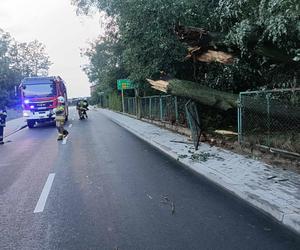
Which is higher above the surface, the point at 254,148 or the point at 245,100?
the point at 245,100

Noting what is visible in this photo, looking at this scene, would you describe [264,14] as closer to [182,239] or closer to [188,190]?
[188,190]

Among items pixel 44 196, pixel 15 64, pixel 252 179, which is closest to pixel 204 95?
pixel 252 179

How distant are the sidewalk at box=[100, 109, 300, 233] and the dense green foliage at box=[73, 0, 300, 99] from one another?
2.51 meters

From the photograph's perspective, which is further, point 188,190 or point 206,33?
point 206,33

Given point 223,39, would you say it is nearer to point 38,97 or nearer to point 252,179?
point 252,179

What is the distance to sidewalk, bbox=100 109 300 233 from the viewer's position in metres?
5.36

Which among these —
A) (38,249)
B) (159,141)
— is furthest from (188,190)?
(159,141)

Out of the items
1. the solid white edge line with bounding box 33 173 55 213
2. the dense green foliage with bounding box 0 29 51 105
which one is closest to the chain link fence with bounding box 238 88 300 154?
the solid white edge line with bounding box 33 173 55 213

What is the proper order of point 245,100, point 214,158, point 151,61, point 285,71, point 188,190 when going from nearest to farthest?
1. point 188,190
2. point 214,158
3. point 245,100
4. point 285,71
5. point 151,61

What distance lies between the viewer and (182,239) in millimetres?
4570

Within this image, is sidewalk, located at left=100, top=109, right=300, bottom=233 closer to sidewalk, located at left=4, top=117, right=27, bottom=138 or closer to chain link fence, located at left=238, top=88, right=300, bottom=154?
chain link fence, located at left=238, top=88, right=300, bottom=154

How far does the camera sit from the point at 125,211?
5.80 metres

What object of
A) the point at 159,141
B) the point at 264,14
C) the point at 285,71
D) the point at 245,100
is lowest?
the point at 159,141

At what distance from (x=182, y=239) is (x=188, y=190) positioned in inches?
98.8
